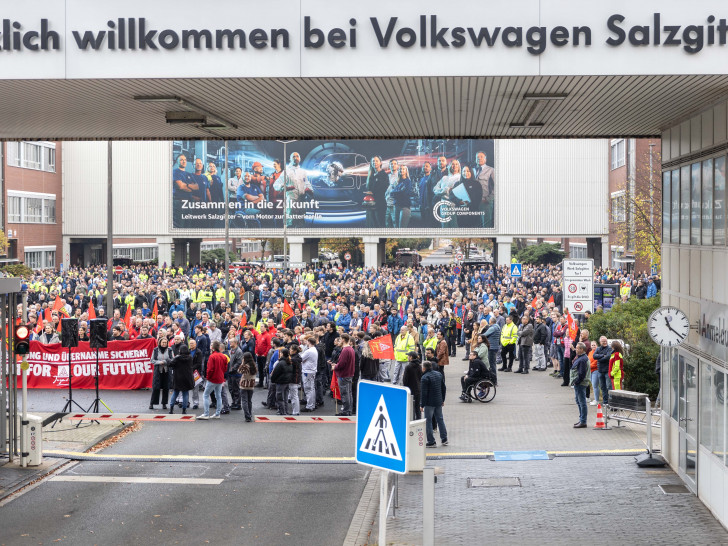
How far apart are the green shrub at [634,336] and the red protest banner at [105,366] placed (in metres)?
11.4

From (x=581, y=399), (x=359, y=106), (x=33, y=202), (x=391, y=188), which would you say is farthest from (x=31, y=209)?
(x=359, y=106)

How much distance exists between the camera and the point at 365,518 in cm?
1238

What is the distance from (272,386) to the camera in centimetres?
2059

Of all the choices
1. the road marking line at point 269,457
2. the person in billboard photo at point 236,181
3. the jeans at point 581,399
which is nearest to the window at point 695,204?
the road marking line at point 269,457

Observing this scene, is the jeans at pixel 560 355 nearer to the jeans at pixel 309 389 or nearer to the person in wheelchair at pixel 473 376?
the person in wheelchair at pixel 473 376

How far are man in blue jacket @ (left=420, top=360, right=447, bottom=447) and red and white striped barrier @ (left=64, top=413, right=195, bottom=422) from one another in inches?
215

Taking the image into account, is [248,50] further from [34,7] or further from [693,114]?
[693,114]

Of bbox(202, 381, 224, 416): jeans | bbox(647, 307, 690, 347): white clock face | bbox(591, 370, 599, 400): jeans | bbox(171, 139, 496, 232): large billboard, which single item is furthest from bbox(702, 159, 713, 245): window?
bbox(171, 139, 496, 232): large billboard

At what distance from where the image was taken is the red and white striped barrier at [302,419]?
19438mm

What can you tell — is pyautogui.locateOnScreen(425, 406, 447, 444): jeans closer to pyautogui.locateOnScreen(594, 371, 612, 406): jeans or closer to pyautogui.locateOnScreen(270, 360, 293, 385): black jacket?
pyautogui.locateOnScreen(270, 360, 293, 385): black jacket

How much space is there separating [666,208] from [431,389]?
4.89 metres

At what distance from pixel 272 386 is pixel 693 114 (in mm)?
10898

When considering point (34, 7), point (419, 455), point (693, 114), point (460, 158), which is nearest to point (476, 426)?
point (419, 455)

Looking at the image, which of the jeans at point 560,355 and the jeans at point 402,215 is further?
the jeans at point 402,215
